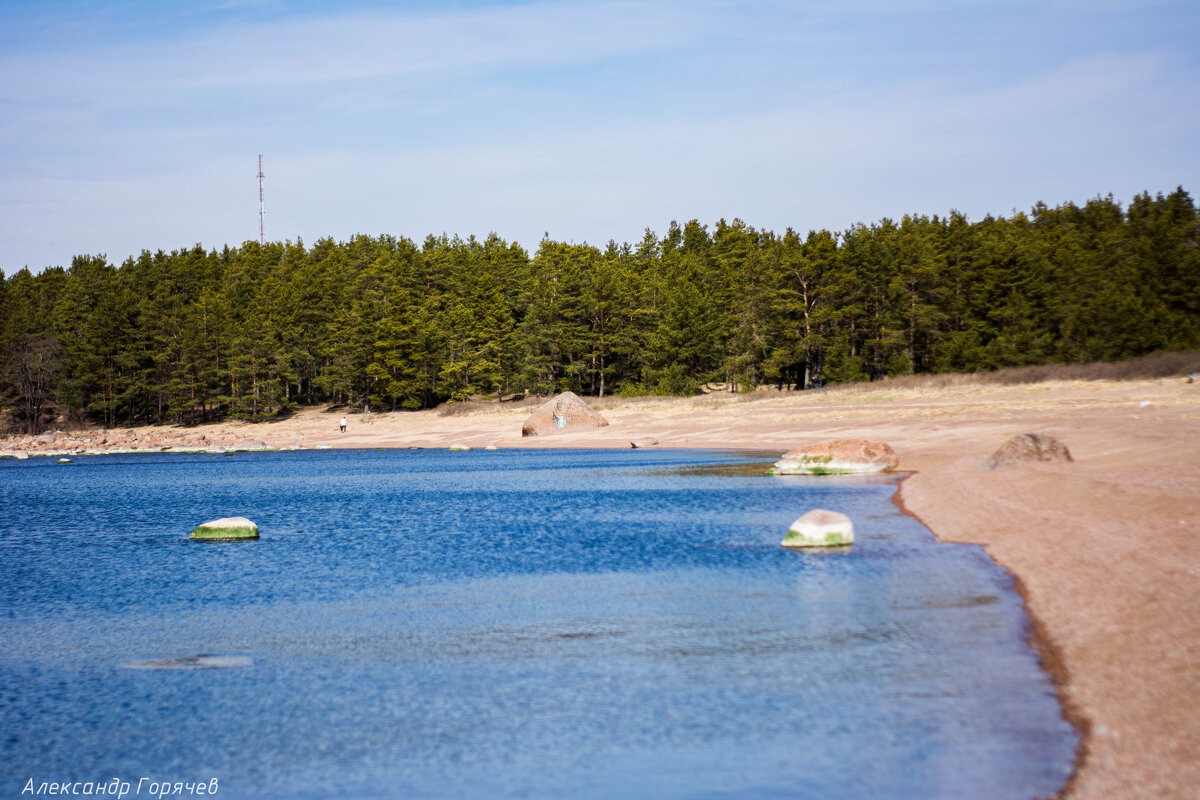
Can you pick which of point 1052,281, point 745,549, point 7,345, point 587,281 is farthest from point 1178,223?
point 7,345

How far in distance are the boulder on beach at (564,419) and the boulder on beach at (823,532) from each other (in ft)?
164

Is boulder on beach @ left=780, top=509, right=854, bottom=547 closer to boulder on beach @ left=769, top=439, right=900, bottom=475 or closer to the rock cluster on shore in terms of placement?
boulder on beach @ left=769, top=439, right=900, bottom=475

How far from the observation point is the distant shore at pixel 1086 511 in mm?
9758

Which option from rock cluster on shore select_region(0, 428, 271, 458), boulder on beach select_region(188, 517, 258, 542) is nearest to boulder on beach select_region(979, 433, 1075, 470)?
boulder on beach select_region(188, 517, 258, 542)

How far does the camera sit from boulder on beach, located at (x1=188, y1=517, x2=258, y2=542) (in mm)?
27750

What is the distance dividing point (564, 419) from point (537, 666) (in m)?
58.8

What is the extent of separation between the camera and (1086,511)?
809 inches

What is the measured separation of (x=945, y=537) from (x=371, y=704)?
48.2ft

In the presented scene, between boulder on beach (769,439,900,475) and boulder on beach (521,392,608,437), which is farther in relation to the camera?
boulder on beach (521,392,608,437)

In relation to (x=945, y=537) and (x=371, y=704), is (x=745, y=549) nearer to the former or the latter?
(x=945, y=537)

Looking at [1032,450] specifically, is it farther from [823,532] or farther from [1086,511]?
[823,532]

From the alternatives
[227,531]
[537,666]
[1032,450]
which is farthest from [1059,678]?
[227,531]

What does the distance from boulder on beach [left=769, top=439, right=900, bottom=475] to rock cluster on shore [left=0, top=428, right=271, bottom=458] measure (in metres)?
58.6

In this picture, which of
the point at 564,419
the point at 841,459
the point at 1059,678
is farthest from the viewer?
the point at 564,419
